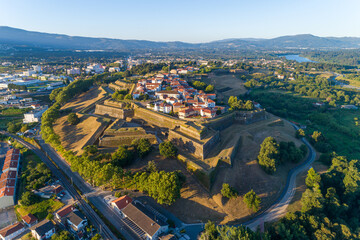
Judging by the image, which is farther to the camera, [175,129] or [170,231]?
[175,129]

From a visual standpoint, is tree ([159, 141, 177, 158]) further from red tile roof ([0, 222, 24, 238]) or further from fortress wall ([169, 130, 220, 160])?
red tile roof ([0, 222, 24, 238])

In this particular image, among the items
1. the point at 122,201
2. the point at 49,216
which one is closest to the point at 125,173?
the point at 122,201

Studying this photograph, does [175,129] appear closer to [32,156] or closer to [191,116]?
[191,116]

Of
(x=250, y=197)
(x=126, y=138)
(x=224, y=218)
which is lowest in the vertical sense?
(x=224, y=218)

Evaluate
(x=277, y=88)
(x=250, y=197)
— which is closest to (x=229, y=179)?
(x=250, y=197)

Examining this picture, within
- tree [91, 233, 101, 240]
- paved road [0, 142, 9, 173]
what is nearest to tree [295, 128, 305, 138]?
tree [91, 233, 101, 240]

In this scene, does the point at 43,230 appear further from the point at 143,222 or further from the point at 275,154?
the point at 275,154

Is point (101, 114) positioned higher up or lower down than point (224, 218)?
higher up

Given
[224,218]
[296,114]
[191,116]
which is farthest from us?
[296,114]
